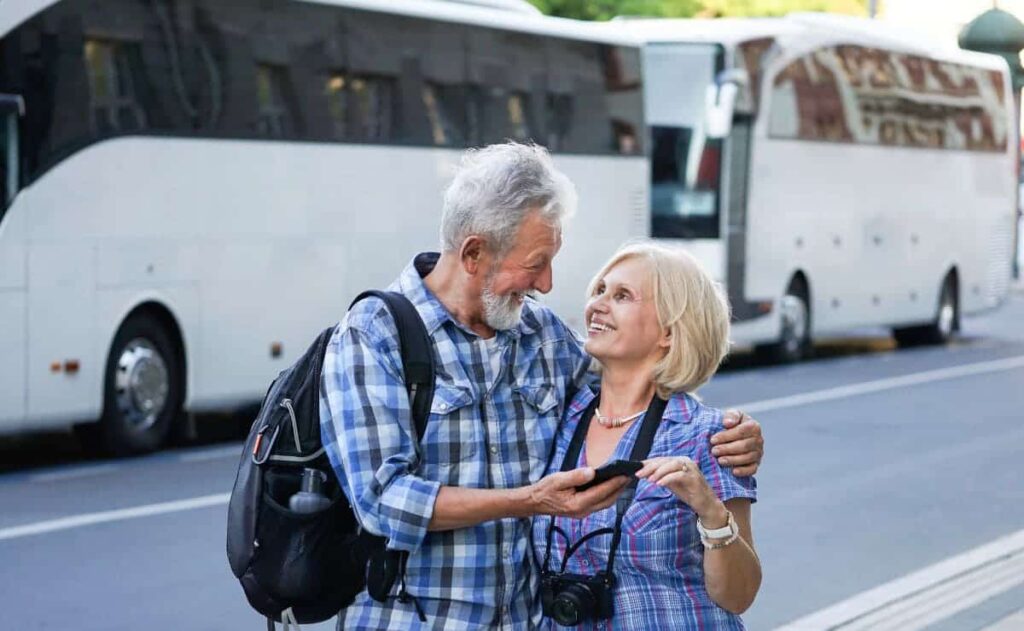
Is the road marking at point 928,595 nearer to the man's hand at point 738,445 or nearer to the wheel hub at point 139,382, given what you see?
the man's hand at point 738,445

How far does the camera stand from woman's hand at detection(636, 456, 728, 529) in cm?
366

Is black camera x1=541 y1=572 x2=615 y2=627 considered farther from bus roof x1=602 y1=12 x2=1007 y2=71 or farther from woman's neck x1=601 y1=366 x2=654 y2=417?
bus roof x1=602 y1=12 x2=1007 y2=71

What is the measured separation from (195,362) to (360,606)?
34.9 ft

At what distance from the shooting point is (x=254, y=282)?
48.3 feet

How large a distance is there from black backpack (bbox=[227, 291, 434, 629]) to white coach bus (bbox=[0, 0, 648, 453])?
9.13 meters

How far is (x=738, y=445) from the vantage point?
12.8ft

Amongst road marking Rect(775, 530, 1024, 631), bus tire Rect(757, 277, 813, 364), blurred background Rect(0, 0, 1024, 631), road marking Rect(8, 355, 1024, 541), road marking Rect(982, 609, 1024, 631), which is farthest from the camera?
bus tire Rect(757, 277, 813, 364)

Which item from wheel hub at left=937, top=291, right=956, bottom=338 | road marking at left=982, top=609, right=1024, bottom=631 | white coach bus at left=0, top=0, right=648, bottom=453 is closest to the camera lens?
road marking at left=982, top=609, right=1024, bottom=631

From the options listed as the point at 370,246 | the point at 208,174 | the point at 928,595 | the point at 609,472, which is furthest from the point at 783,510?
the point at 609,472

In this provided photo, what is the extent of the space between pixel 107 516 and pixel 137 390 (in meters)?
2.92

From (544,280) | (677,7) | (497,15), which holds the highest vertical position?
(677,7)

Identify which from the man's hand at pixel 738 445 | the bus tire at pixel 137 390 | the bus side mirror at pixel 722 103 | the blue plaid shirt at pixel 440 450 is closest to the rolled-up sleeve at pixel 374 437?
the blue plaid shirt at pixel 440 450

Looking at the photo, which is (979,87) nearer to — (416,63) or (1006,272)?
(1006,272)

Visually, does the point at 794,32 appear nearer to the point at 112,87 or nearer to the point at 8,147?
the point at 112,87
